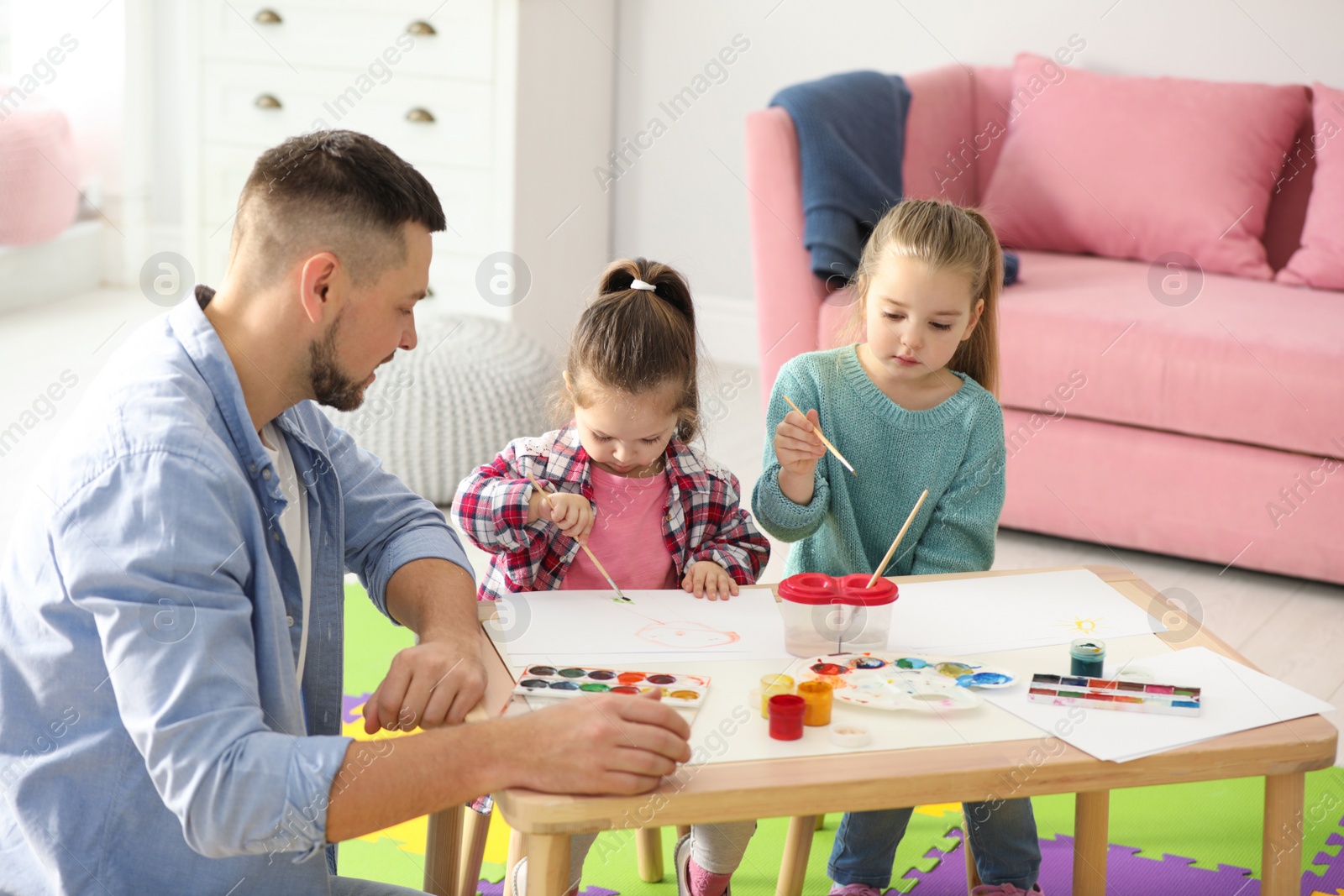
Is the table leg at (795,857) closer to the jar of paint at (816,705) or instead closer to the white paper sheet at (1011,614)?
the white paper sheet at (1011,614)

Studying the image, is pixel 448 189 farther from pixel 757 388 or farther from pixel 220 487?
pixel 220 487

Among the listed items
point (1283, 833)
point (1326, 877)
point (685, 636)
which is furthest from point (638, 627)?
point (1326, 877)

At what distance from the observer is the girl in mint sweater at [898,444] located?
1.59 metres

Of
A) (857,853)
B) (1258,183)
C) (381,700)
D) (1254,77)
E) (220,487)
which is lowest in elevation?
(857,853)

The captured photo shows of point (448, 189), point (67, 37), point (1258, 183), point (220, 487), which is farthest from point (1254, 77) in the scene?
point (67, 37)

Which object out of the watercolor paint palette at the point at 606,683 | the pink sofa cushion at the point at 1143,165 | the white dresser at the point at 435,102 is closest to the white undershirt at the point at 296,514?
the watercolor paint palette at the point at 606,683

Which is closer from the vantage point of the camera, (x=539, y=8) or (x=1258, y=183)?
(x=1258, y=183)

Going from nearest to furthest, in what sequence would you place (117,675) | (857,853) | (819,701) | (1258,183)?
(117,675) → (819,701) → (857,853) → (1258,183)

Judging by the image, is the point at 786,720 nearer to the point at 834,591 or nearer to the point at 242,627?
the point at 834,591

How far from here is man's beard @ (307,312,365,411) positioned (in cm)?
110

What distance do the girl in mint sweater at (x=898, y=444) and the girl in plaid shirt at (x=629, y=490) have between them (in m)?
0.10

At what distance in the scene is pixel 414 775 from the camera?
0.94 meters

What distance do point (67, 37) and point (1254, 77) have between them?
347cm

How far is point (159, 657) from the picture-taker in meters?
0.91
